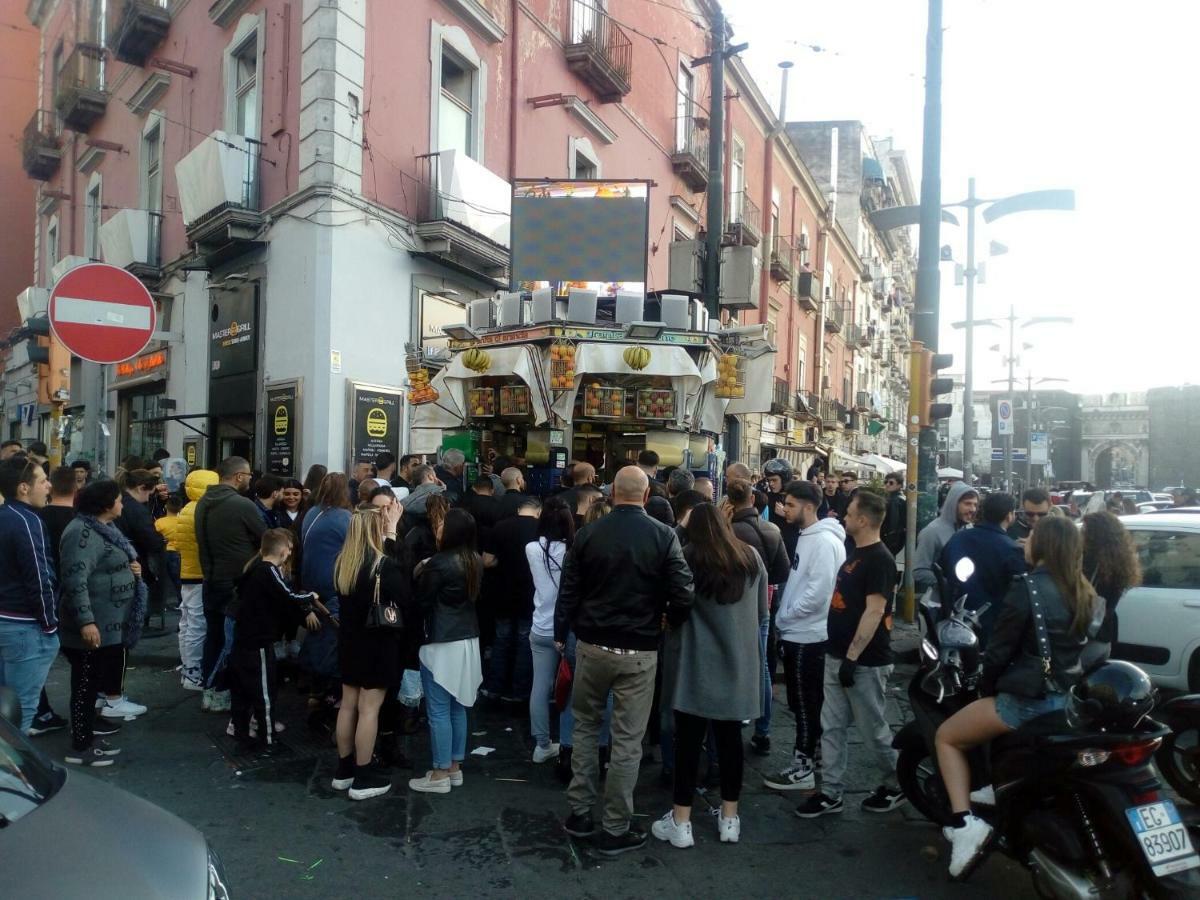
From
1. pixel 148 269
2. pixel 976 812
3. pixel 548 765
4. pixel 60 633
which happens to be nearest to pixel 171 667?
pixel 60 633

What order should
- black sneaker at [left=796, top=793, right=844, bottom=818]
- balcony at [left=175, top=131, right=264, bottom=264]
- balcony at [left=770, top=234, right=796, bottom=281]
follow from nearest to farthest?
1. black sneaker at [left=796, top=793, right=844, bottom=818]
2. balcony at [left=175, top=131, right=264, bottom=264]
3. balcony at [left=770, top=234, right=796, bottom=281]

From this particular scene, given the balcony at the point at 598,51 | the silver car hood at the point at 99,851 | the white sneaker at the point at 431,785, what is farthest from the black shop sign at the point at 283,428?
the silver car hood at the point at 99,851

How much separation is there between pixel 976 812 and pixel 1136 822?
0.74 m

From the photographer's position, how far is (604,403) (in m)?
9.73

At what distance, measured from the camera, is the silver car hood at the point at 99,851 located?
6.81 ft

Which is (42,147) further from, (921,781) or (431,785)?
(921,781)

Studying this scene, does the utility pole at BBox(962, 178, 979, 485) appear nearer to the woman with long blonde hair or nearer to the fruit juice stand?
the fruit juice stand

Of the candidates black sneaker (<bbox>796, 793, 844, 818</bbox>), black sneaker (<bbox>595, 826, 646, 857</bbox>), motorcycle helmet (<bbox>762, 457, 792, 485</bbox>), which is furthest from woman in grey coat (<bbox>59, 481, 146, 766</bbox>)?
motorcycle helmet (<bbox>762, 457, 792, 485</bbox>)

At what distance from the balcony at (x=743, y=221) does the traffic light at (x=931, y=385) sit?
37.7 ft

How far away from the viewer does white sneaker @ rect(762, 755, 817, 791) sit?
4867 mm

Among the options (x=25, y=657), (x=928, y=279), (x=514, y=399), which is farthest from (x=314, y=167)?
(x=928, y=279)

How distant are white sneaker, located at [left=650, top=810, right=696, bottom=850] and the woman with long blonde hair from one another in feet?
5.27

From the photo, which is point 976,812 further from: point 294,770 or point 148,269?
point 148,269

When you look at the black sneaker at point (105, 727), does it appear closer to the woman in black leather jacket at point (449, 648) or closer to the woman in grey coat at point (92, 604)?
the woman in grey coat at point (92, 604)
